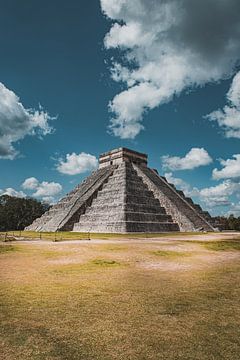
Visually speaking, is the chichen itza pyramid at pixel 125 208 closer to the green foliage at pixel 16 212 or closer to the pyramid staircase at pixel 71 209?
the pyramid staircase at pixel 71 209

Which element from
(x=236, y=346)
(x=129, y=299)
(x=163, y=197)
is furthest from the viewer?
(x=163, y=197)

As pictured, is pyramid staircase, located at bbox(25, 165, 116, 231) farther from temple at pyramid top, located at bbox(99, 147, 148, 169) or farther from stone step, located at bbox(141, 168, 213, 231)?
stone step, located at bbox(141, 168, 213, 231)

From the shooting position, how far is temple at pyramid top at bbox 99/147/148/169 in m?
46.4

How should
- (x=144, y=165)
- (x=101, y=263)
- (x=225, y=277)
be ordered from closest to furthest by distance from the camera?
(x=225, y=277), (x=101, y=263), (x=144, y=165)

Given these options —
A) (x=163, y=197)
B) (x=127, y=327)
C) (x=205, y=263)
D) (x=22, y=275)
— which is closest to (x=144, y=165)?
(x=163, y=197)

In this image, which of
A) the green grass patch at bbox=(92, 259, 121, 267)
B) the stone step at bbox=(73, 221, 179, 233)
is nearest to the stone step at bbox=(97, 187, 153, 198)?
the stone step at bbox=(73, 221, 179, 233)

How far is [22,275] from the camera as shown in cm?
882

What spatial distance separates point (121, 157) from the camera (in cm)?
4619

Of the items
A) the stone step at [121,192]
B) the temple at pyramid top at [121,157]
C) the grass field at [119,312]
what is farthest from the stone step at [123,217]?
the grass field at [119,312]

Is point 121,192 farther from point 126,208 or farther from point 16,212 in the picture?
point 16,212

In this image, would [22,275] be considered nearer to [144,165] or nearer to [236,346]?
[236,346]

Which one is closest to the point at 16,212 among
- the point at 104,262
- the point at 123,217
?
the point at 123,217

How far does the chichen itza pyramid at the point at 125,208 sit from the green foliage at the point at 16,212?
14.1m

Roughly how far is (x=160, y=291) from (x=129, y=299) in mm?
972
